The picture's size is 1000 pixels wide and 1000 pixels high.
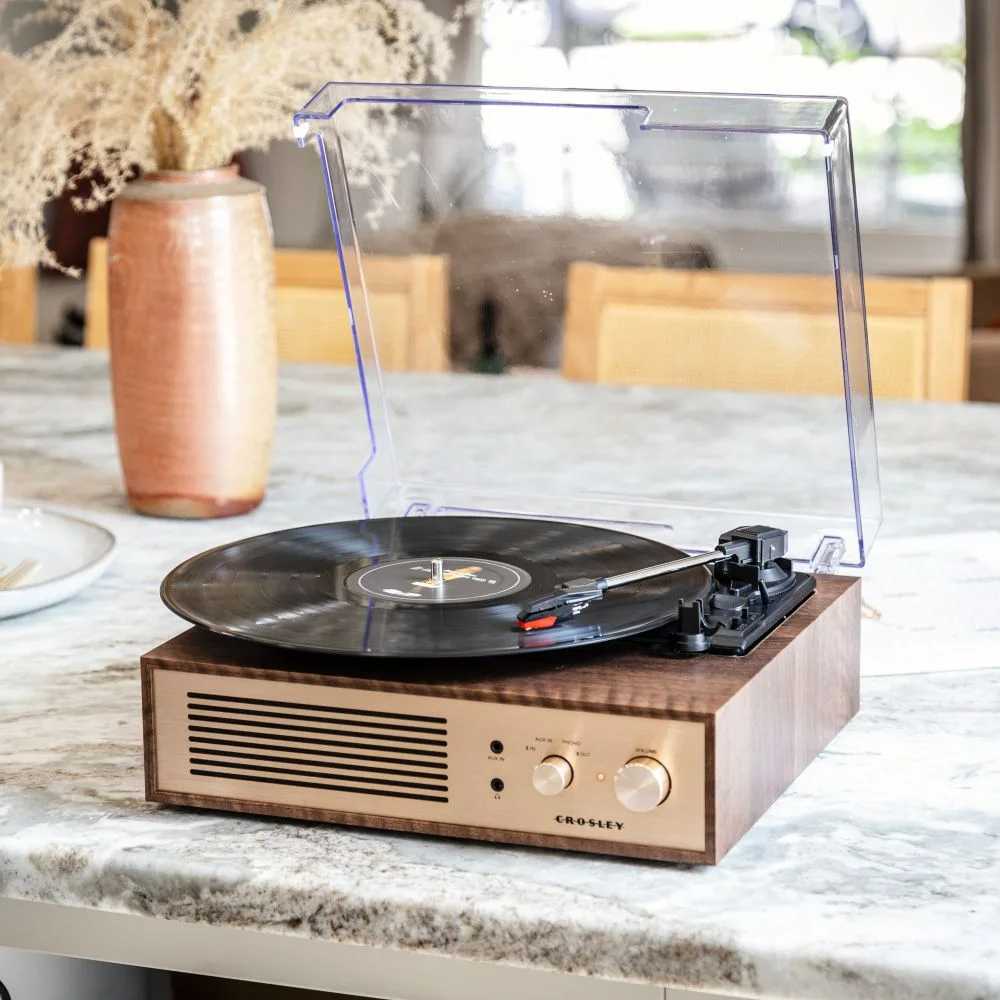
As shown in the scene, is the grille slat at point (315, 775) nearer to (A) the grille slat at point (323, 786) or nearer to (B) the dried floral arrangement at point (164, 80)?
(A) the grille slat at point (323, 786)

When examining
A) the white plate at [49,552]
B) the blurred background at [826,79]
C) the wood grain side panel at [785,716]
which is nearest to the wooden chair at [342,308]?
the white plate at [49,552]

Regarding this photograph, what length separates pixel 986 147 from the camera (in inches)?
245

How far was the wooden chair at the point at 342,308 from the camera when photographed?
1.34m

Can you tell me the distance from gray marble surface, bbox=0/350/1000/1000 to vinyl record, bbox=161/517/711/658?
4.2 inches

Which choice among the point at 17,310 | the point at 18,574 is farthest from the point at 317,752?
the point at 17,310

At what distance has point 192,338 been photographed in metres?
1.42

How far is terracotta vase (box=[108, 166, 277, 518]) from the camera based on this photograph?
4.62ft

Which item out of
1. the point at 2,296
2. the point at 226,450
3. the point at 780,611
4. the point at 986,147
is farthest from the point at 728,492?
the point at 986,147

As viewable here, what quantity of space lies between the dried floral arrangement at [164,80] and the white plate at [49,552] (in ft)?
0.74

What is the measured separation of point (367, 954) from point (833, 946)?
227 mm

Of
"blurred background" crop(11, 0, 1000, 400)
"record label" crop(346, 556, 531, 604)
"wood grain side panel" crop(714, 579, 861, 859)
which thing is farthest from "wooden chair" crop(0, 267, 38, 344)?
"blurred background" crop(11, 0, 1000, 400)

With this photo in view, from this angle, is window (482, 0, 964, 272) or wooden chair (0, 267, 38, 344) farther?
window (482, 0, 964, 272)

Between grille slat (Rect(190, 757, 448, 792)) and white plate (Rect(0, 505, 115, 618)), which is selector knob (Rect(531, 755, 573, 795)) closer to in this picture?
grille slat (Rect(190, 757, 448, 792))

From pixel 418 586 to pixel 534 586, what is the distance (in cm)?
7
